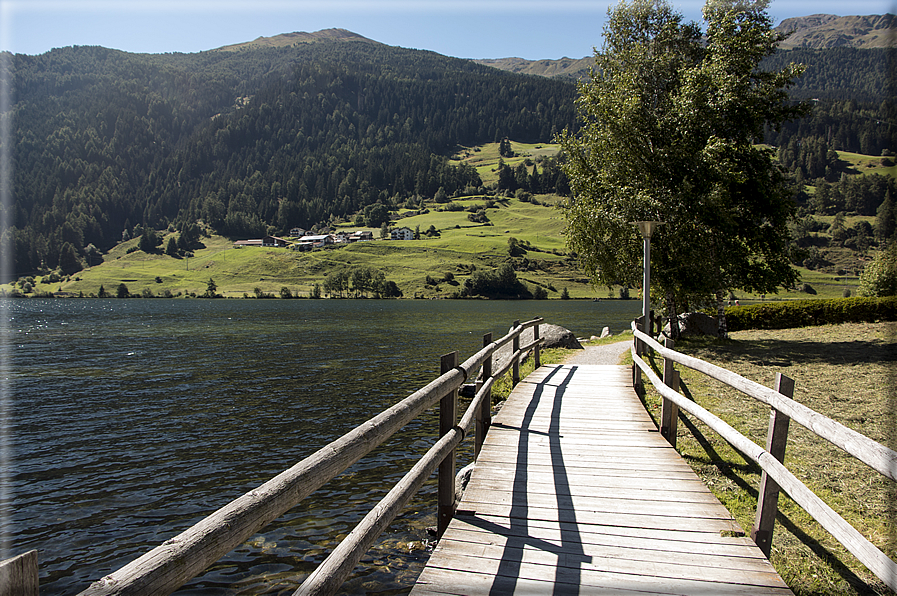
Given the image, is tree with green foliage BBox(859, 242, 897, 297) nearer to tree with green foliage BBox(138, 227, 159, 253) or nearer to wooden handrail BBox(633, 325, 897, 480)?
wooden handrail BBox(633, 325, 897, 480)

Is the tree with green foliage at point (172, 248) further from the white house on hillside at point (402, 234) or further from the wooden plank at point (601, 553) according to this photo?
the wooden plank at point (601, 553)

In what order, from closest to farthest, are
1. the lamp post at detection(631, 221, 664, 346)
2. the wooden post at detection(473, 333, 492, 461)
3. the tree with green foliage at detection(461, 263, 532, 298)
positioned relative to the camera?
the wooden post at detection(473, 333, 492, 461) < the lamp post at detection(631, 221, 664, 346) < the tree with green foliage at detection(461, 263, 532, 298)

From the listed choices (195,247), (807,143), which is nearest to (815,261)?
(807,143)

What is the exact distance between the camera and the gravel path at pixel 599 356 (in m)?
21.6

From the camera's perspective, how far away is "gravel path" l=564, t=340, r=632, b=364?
71.0 ft

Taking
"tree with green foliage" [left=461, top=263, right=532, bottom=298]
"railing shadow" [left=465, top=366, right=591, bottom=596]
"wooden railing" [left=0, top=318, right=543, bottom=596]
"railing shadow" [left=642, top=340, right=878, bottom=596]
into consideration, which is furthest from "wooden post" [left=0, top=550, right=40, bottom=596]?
"tree with green foliage" [left=461, top=263, right=532, bottom=298]

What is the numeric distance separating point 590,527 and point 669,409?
3.79 m

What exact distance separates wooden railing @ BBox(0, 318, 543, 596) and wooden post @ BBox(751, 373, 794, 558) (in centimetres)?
280

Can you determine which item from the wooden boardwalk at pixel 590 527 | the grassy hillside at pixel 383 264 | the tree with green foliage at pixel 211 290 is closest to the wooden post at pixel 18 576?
the wooden boardwalk at pixel 590 527

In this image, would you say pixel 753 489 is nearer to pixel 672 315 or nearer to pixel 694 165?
pixel 694 165

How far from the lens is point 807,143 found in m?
177

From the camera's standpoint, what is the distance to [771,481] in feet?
14.9

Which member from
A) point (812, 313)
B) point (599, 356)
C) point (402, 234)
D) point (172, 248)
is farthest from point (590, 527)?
point (172, 248)

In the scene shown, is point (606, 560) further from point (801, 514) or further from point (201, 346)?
point (201, 346)
